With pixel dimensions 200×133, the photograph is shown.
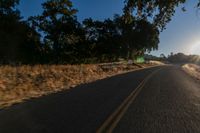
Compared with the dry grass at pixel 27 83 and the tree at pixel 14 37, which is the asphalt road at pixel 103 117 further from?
the tree at pixel 14 37

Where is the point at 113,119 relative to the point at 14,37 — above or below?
below

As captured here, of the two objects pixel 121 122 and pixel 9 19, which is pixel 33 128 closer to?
pixel 121 122

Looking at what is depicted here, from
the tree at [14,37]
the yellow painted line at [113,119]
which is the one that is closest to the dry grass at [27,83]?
the yellow painted line at [113,119]

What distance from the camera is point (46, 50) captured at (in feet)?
177

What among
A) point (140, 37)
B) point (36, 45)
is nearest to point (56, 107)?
point (36, 45)

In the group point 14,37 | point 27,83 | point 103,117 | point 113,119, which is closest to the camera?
point 113,119

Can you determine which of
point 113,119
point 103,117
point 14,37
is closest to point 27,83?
point 103,117

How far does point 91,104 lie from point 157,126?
152 inches

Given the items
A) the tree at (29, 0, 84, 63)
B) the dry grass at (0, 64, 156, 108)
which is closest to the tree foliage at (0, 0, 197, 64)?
the tree at (29, 0, 84, 63)

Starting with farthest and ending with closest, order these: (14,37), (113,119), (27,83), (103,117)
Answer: (14,37) < (27,83) < (103,117) < (113,119)

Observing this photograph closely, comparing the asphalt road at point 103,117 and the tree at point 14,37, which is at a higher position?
the tree at point 14,37

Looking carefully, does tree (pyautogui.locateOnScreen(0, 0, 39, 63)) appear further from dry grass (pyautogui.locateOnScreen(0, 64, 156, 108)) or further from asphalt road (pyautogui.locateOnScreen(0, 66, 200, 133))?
asphalt road (pyautogui.locateOnScreen(0, 66, 200, 133))

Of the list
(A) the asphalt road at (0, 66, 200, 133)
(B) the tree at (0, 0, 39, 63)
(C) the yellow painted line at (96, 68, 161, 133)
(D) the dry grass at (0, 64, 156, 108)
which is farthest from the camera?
(B) the tree at (0, 0, 39, 63)

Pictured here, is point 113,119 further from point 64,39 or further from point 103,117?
point 64,39
